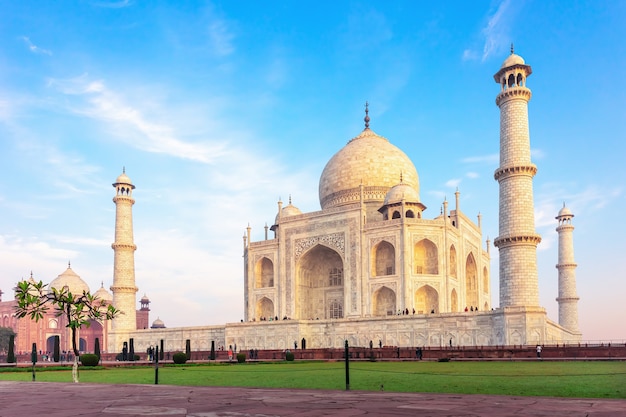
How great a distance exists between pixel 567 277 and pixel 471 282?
6.40 meters

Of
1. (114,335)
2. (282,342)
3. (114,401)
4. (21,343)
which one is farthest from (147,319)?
(114,401)

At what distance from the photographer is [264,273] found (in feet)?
128

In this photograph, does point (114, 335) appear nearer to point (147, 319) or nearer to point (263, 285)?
point (263, 285)

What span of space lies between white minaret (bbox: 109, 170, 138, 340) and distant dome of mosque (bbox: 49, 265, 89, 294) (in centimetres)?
2071

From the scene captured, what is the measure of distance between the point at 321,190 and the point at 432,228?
11.0m

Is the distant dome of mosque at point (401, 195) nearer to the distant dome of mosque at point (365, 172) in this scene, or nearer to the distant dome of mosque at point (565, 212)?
the distant dome of mosque at point (365, 172)

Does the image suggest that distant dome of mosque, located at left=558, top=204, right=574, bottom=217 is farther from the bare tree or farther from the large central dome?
the bare tree

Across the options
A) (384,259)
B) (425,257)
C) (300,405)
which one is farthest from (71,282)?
(300,405)

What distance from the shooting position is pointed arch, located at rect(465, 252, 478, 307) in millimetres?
38875

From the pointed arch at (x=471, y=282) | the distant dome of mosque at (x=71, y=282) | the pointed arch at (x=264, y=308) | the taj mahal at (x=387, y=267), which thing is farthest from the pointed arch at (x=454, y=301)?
the distant dome of mosque at (x=71, y=282)

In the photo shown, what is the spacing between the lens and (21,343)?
177 ft

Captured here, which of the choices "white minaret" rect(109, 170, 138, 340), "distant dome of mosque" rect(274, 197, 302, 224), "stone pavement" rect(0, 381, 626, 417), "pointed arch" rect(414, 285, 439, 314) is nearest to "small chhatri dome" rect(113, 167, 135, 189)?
"white minaret" rect(109, 170, 138, 340)

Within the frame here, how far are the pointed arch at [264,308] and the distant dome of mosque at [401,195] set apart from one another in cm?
939

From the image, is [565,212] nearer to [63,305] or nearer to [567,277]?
[567,277]
